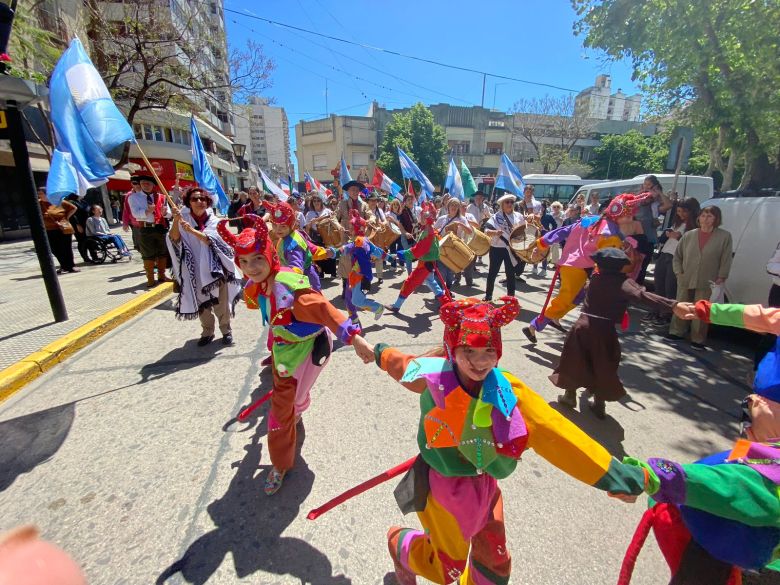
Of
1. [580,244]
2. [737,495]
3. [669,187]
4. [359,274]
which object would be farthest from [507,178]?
[737,495]

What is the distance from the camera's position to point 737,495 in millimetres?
1099

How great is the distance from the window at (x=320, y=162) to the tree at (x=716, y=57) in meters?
46.2

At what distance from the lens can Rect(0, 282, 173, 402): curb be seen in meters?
3.56

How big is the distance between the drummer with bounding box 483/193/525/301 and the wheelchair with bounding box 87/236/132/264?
32.8 ft

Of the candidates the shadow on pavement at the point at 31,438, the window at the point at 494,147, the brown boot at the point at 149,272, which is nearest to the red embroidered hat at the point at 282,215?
the shadow on pavement at the point at 31,438

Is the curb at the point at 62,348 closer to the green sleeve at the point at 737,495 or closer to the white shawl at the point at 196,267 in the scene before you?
the white shawl at the point at 196,267

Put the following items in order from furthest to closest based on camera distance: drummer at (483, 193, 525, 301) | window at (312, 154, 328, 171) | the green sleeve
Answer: window at (312, 154, 328, 171) < drummer at (483, 193, 525, 301) < the green sleeve

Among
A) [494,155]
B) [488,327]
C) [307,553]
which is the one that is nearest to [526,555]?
[307,553]

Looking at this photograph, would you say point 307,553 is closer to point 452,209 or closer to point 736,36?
point 452,209

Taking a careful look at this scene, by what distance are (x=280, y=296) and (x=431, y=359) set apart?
1.23m

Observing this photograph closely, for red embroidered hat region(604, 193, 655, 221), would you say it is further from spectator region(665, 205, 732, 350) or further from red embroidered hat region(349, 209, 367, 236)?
red embroidered hat region(349, 209, 367, 236)

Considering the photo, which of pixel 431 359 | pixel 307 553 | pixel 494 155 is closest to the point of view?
pixel 431 359

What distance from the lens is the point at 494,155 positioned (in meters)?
48.1

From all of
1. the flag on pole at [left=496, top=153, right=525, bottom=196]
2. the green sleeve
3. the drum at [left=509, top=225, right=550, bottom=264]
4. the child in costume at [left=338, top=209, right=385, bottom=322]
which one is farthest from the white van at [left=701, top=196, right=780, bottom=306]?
the flag on pole at [left=496, top=153, right=525, bottom=196]
